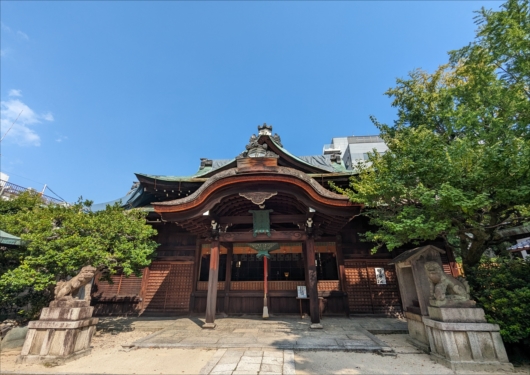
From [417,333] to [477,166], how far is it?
14.8ft

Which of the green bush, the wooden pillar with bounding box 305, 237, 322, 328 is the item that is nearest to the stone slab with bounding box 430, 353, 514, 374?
the green bush

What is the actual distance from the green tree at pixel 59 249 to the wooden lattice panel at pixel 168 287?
3.12m

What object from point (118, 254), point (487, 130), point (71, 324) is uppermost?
point (487, 130)

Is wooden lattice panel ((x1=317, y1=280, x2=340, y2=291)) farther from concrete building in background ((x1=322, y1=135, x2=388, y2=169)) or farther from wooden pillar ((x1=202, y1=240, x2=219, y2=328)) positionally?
concrete building in background ((x1=322, y1=135, x2=388, y2=169))

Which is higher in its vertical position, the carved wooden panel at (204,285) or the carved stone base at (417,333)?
the carved wooden panel at (204,285)

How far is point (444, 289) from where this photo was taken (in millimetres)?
5309

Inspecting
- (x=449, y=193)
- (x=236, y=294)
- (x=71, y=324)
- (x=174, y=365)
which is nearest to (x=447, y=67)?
(x=449, y=193)

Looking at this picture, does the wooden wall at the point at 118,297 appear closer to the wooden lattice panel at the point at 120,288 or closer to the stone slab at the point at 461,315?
the wooden lattice panel at the point at 120,288

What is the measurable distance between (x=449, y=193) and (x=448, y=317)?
2676 millimetres

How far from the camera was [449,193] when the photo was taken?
4.85 metres

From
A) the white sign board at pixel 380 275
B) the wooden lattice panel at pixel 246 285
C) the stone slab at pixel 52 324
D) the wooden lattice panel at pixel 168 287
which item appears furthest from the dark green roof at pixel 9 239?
the white sign board at pixel 380 275

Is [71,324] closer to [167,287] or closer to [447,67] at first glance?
[167,287]

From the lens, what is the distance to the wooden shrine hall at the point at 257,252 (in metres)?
7.70

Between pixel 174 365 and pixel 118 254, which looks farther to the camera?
pixel 118 254
